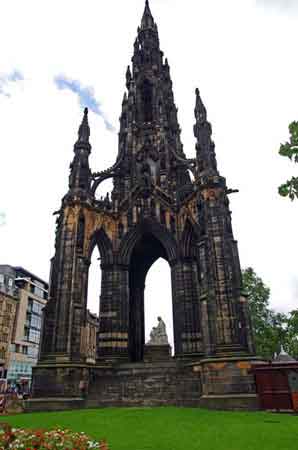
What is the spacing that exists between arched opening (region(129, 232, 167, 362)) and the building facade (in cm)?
3076

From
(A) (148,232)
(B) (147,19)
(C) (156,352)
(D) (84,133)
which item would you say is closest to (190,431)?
(C) (156,352)

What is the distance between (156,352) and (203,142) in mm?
13749

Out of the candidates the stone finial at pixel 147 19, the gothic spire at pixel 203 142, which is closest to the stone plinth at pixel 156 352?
the gothic spire at pixel 203 142

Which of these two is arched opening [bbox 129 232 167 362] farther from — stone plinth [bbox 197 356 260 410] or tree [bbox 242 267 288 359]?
tree [bbox 242 267 288 359]

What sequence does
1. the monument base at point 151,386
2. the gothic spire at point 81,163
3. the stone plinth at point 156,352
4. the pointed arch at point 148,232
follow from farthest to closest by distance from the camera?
the stone plinth at point 156,352 → the pointed arch at point 148,232 → the gothic spire at point 81,163 → the monument base at point 151,386

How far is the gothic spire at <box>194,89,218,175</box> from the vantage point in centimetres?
1909

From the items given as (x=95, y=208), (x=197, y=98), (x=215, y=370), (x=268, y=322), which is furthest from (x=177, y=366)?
(x=268, y=322)

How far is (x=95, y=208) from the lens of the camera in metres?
20.5

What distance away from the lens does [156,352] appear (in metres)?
21.6

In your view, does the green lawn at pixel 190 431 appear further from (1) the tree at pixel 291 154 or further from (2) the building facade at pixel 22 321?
(2) the building facade at pixel 22 321

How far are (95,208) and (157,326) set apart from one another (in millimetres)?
9430

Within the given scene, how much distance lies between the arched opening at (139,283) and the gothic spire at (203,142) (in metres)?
6.22

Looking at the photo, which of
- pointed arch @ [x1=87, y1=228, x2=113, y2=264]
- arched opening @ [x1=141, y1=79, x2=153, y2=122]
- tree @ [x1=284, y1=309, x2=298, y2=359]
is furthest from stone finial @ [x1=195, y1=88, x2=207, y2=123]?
tree @ [x1=284, y1=309, x2=298, y2=359]

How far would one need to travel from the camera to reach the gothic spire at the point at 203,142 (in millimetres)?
19094
